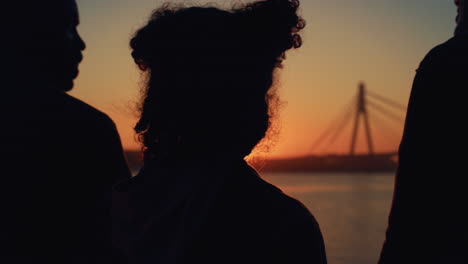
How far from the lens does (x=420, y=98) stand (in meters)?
0.95

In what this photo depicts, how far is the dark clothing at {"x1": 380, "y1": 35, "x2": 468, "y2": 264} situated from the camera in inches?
35.9

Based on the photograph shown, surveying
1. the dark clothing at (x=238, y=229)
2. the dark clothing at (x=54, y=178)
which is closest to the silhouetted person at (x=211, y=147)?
the dark clothing at (x=238, y=229)

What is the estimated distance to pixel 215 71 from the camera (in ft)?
2.38

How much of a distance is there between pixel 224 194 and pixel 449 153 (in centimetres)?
39

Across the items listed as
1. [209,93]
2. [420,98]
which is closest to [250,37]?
[209,93]

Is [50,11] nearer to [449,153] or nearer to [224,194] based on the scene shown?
[224,194]

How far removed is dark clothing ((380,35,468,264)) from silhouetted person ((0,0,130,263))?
1.46 ft

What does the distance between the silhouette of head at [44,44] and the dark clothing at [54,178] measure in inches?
1.5

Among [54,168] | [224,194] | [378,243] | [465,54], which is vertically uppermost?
[465,54]

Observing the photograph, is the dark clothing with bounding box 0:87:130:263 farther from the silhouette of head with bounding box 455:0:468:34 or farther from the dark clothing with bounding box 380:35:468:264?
the silhouette of head with bounding box 455:0:468:34

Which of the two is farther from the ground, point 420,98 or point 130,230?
point 420,98

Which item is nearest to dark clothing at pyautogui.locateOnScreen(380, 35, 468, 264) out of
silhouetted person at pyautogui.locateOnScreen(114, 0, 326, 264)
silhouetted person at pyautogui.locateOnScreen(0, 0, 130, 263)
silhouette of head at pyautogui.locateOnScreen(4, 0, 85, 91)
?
silhouetted person at pyautogui.locateOnScreen(114, 0, 326, 264)

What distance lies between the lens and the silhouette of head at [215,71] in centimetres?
72

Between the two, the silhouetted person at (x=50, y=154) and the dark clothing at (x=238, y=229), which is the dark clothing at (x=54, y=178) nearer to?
the silhouetted person at (x=50, y=154)
